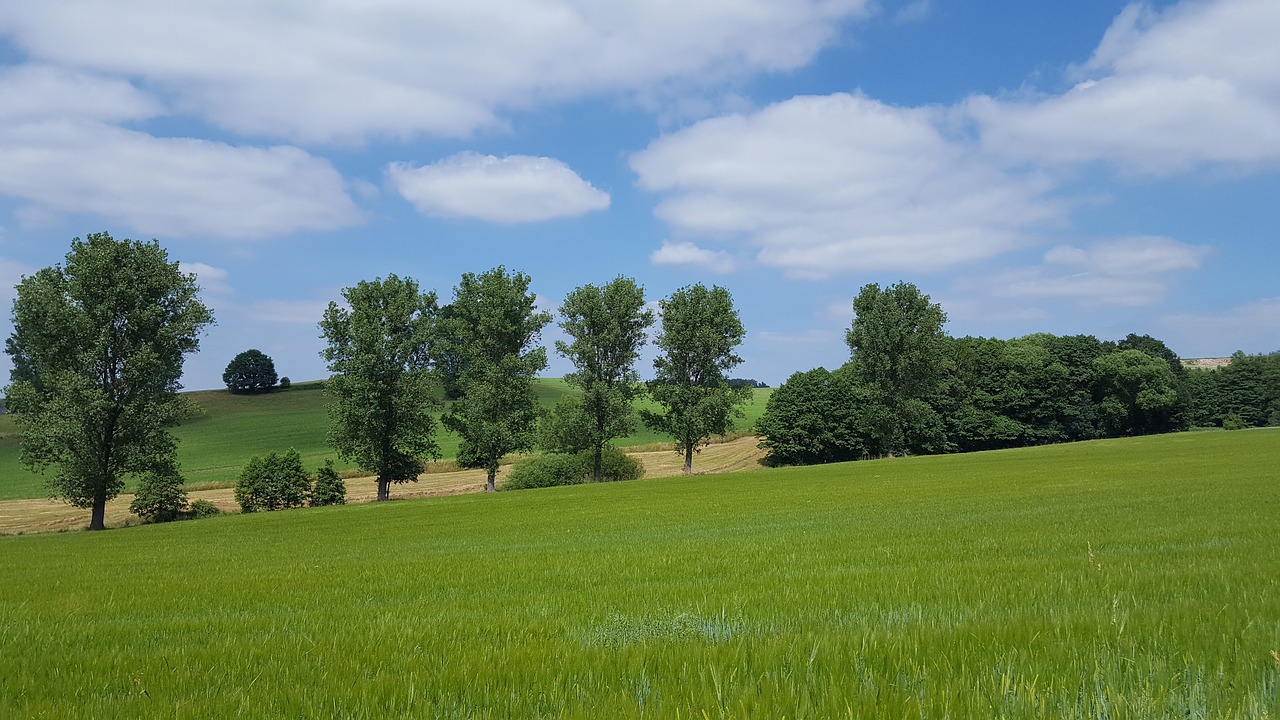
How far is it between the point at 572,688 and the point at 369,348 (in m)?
53.9

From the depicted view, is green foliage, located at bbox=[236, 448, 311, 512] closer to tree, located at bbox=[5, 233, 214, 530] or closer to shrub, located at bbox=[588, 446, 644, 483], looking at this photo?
tree, located at bbox=[5, 233, 214, 530]

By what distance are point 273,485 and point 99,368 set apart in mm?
13505

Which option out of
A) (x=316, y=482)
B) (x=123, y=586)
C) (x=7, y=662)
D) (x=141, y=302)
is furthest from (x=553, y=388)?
(x=7, y=662)

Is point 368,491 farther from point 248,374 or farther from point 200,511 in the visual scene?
point 248,374

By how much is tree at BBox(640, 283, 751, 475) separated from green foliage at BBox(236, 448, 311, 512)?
2899 centimetres

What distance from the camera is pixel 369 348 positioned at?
5375 cm

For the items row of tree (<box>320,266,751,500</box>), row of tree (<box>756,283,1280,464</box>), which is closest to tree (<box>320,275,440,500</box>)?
row of tree (<box>320,266,751,500</box>)

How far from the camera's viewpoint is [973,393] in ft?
315

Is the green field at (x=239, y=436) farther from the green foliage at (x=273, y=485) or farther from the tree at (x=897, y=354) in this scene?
the green foliage at (x=273, y=485)

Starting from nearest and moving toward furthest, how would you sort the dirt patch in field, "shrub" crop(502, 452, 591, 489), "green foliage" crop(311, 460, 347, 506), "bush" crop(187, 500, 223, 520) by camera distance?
"bush" crop(187, 500, 223, 520), the dirt patch in field, "green foliage" crop(311, 460, 347, 506), "shrub" crop(502, 452, 591, 489)

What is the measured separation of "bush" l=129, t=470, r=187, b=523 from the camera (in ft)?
147

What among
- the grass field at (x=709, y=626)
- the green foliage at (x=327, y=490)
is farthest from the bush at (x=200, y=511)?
the grass field at (x=709, y=626)

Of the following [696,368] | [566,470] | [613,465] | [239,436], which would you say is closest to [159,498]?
[566,470]

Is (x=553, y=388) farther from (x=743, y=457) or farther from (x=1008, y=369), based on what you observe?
(x=1008, y=369)
